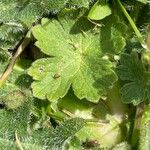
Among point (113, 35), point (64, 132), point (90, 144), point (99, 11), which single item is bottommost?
point (90, 144)

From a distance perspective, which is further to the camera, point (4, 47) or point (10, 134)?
point (4, 47)

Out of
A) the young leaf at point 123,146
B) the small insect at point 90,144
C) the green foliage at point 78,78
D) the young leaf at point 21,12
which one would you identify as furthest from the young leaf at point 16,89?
the young leaf at point 123,146

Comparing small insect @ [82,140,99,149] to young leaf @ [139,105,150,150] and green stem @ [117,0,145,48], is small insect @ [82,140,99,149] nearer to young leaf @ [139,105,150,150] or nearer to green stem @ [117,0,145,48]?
young leaf @ [139,105,150,150]

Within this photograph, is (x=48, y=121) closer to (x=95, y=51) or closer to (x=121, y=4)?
(x=95, y=51)

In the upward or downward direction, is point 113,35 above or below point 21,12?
below

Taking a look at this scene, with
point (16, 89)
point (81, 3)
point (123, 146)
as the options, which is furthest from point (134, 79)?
point (16, 89)

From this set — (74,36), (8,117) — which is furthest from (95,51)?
(8,117)

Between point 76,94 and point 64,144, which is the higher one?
point 76,94

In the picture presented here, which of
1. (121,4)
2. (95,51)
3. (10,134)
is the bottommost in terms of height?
(10,134)

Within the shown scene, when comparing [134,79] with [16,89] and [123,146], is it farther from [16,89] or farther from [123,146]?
[16,89]
